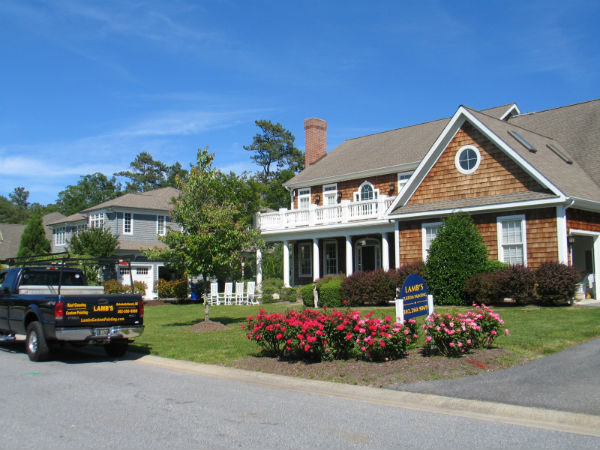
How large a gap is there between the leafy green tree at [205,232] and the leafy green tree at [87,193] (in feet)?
218

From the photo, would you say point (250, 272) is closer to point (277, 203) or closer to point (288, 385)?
point (277, 203)

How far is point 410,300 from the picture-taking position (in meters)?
10.6

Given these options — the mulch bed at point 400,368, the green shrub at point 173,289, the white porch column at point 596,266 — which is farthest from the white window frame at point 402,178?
the mulch bed at point 400,368

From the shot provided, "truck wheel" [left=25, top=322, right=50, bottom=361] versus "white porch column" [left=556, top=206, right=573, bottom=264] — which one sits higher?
"white porch column" [left=556, top=206, right=573, bottom=264]

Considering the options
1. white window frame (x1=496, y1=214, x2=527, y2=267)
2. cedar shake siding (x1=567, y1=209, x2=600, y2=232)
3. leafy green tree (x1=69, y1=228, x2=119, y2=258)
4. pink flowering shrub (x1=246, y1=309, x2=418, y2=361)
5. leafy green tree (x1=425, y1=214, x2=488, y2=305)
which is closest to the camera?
pink flowering shrub (x1=246, y1=309, x2=418, y2=361)

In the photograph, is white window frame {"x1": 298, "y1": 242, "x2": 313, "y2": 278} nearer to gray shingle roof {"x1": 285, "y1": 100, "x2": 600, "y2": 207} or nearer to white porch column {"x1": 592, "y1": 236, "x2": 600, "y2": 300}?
gray shingle roof {"x1": 285, "y1": 100, "x2": 600, "y2": 207}

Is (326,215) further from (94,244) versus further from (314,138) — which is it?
(94,244)

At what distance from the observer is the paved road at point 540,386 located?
6.99m

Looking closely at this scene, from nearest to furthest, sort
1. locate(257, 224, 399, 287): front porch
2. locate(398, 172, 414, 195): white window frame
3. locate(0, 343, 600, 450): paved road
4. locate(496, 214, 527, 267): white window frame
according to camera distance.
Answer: locate(0, 343, 600, 450): paved road → locate(496, 214, 527, 267): white window frame → locate(398, 172, 414, 195): white window frame → locate(257, 224, 399, 287): front porch

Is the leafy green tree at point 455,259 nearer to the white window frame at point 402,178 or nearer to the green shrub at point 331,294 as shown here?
the green shrub at point 331,294

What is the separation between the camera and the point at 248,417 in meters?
6.85

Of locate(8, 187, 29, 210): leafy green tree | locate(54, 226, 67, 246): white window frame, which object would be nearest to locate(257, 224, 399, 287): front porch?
locate(54, 226, 67, 246): white window frame

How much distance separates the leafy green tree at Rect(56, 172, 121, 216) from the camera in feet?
261

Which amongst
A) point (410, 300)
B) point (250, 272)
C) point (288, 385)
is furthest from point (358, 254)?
point (288, 385)
